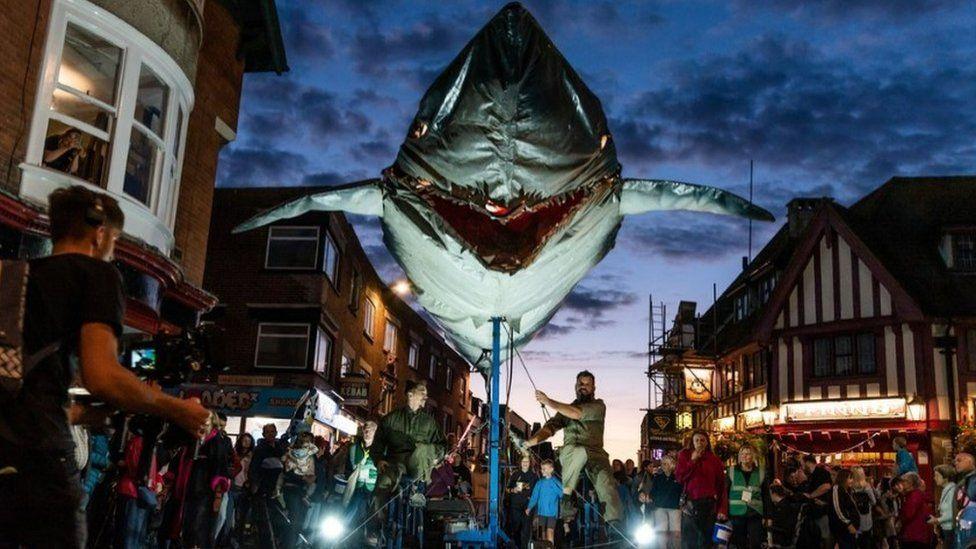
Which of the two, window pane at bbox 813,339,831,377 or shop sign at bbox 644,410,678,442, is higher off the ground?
window pane at bbox 813,339,831,377

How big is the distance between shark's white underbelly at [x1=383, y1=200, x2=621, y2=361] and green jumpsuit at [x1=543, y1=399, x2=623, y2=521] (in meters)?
1.18

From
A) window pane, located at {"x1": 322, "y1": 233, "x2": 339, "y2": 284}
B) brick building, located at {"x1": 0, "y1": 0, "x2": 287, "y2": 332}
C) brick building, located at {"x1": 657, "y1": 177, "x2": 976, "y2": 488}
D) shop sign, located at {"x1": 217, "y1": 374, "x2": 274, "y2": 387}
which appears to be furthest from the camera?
window pane, located at {"x1": 322, "y1": 233, "x2": 339, "y2": 284}

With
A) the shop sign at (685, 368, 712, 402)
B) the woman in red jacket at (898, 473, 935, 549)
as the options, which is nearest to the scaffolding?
the shop sign at (685, 368, 712, 402)

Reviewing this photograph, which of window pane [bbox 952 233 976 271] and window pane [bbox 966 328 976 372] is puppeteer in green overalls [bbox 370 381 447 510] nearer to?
window pane [bbox 966 328 976 372]

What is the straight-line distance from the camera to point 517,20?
6488mm

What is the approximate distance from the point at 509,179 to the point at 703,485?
6.92m

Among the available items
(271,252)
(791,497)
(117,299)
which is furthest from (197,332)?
(271,252)

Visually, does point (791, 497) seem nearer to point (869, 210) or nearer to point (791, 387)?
point (791, 387)

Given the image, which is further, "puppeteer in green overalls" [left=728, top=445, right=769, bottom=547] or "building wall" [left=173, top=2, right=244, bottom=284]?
"building wall" [left=173, top=2, right=244, bottom=284]

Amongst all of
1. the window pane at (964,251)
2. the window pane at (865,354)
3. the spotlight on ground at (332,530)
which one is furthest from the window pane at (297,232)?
the window pane at (964,251)

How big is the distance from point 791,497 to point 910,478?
1.78 m

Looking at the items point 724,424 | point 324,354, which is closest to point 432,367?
point 724,424

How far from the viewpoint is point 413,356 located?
4791cm

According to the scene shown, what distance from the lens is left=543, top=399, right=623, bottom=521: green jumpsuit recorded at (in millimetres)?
8258
